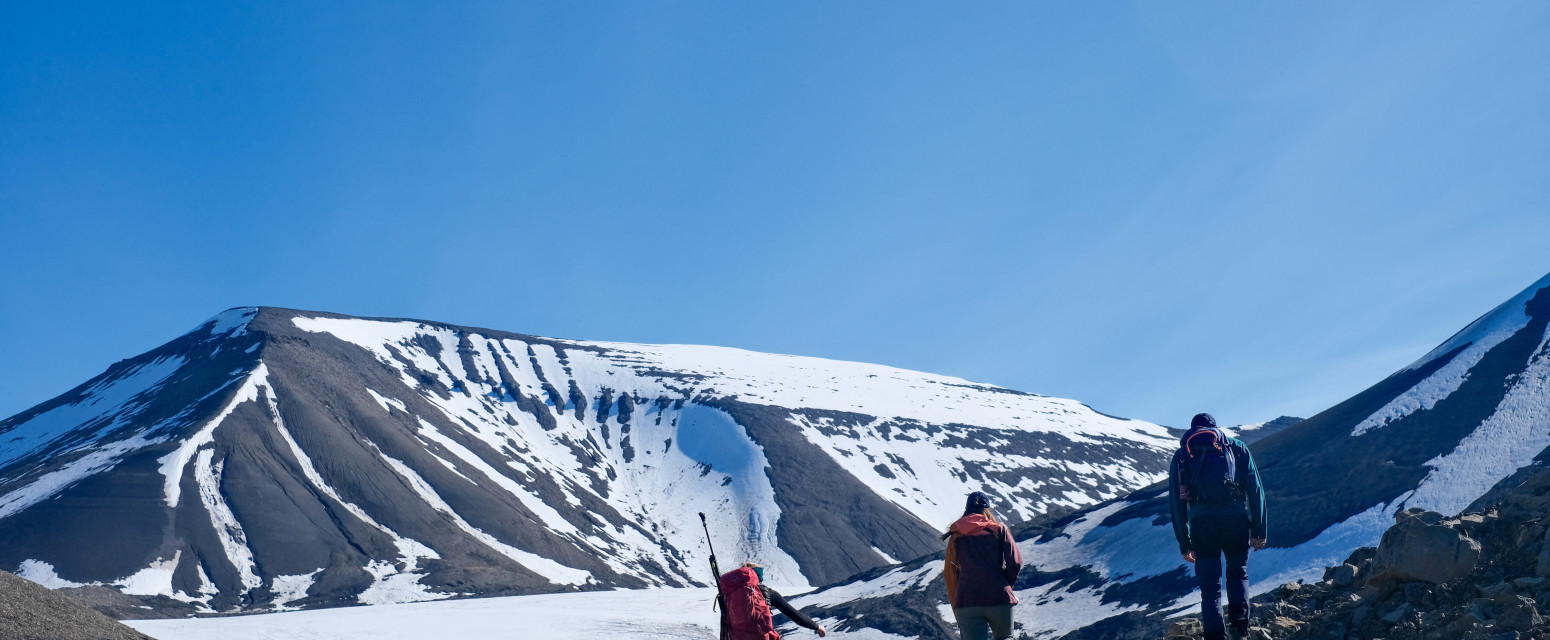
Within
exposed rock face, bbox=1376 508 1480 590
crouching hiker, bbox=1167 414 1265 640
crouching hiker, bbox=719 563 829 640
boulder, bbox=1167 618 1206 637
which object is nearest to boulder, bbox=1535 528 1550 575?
exposed rock face, bbox=1376 508 1480 590

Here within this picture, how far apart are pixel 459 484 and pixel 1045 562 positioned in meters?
74.3

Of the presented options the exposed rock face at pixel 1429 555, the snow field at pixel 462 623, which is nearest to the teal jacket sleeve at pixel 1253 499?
the exposed rock face at pixel 1429 555

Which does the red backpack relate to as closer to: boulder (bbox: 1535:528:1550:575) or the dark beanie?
the dark beanie

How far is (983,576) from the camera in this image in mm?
8719

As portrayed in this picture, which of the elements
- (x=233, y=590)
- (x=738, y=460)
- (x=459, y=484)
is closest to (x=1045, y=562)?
(x=233, y=590)

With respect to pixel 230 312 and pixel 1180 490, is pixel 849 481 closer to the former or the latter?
pixel 230 312

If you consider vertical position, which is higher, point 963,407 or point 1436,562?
point 963,407

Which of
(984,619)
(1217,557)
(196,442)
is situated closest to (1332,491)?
(1217,557)

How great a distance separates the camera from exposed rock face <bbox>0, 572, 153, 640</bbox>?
24859 millimetres

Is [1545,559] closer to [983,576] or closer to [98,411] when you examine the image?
[983,576]

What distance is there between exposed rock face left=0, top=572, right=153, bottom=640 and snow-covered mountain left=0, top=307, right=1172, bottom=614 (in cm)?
5414

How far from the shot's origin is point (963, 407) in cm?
18862

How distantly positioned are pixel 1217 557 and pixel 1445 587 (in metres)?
2.09

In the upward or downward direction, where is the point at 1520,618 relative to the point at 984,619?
downward
